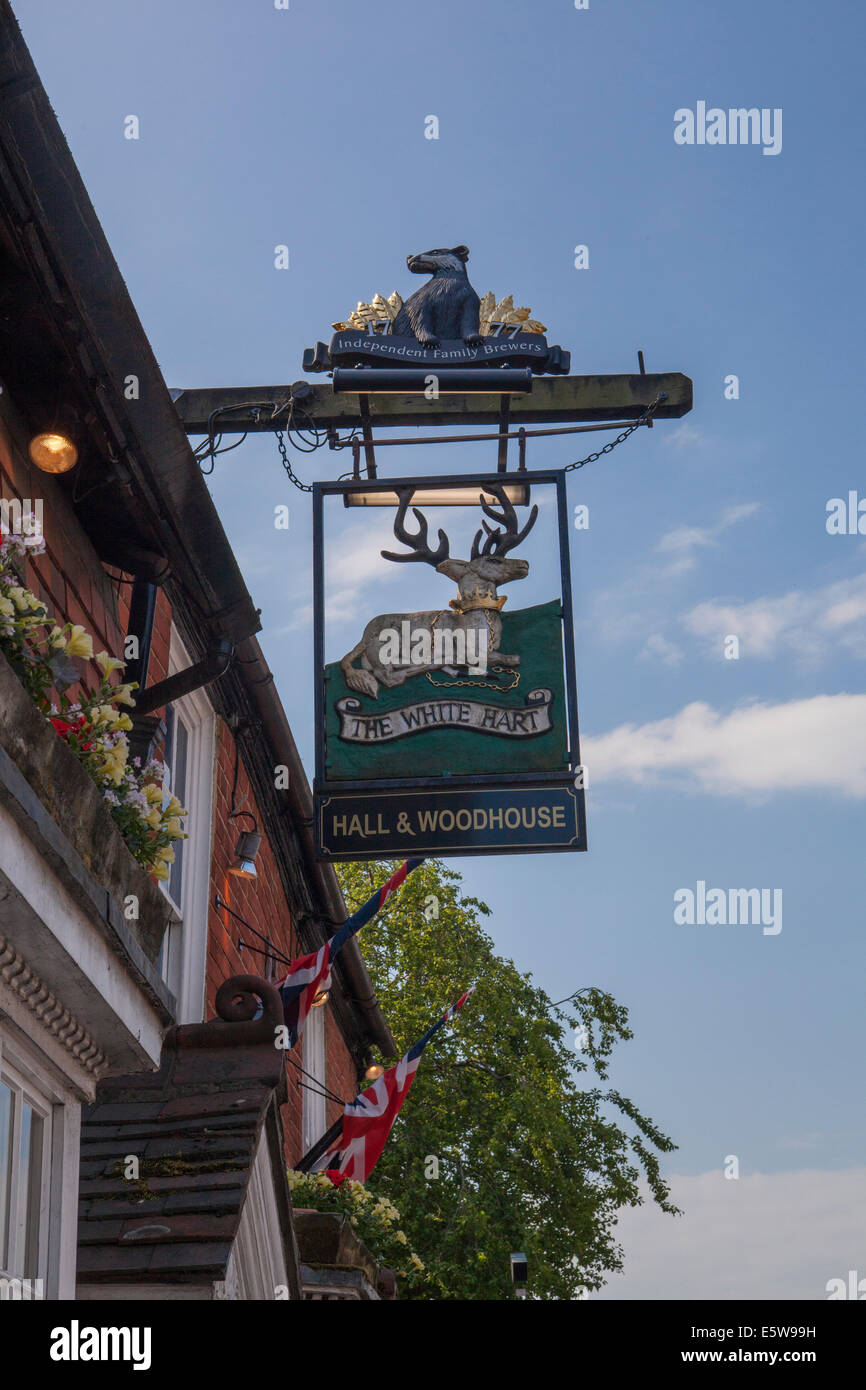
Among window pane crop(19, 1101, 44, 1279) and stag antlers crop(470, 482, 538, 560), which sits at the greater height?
stag antlers crop(470, 482, 538, 560)

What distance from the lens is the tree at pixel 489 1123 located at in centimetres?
2125

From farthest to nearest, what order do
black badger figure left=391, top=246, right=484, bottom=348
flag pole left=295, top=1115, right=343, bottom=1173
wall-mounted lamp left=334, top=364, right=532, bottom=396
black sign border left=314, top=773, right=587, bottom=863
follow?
flag pole left=295, top=1115, right=343, bottom=1173
black badger figure left=391, top=246, right=484, bottom=348
wall-mounted lamp left=334, top=364, right=532, bottom=396
black sign border left=314, top=773, right=587, bottom=863

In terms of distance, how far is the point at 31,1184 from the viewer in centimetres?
426

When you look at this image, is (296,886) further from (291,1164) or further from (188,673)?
(188,673)

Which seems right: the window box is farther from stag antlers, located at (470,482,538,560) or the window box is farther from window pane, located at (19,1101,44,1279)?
stag antlers, located at (470,482,538,560)

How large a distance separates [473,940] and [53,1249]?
2097cm

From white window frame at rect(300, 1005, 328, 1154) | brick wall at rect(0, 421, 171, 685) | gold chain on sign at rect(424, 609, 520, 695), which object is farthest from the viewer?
white window frame at rect(300, 1005, 328, 1154)

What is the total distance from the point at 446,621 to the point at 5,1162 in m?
4.83

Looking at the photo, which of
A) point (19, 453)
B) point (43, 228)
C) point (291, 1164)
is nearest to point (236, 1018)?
point (19, 453)

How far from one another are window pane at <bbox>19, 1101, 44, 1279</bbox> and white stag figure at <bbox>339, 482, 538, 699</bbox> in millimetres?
4110

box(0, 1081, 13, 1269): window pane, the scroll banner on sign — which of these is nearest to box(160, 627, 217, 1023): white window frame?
the scroll banner on sign

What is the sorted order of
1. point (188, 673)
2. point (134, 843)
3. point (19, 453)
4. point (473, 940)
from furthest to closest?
point (473, 940) < point (188, 673) < point (19, 453) < point (134, 843)

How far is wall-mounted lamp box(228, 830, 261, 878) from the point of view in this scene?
9.27 m

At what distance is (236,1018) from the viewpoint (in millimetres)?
6309
